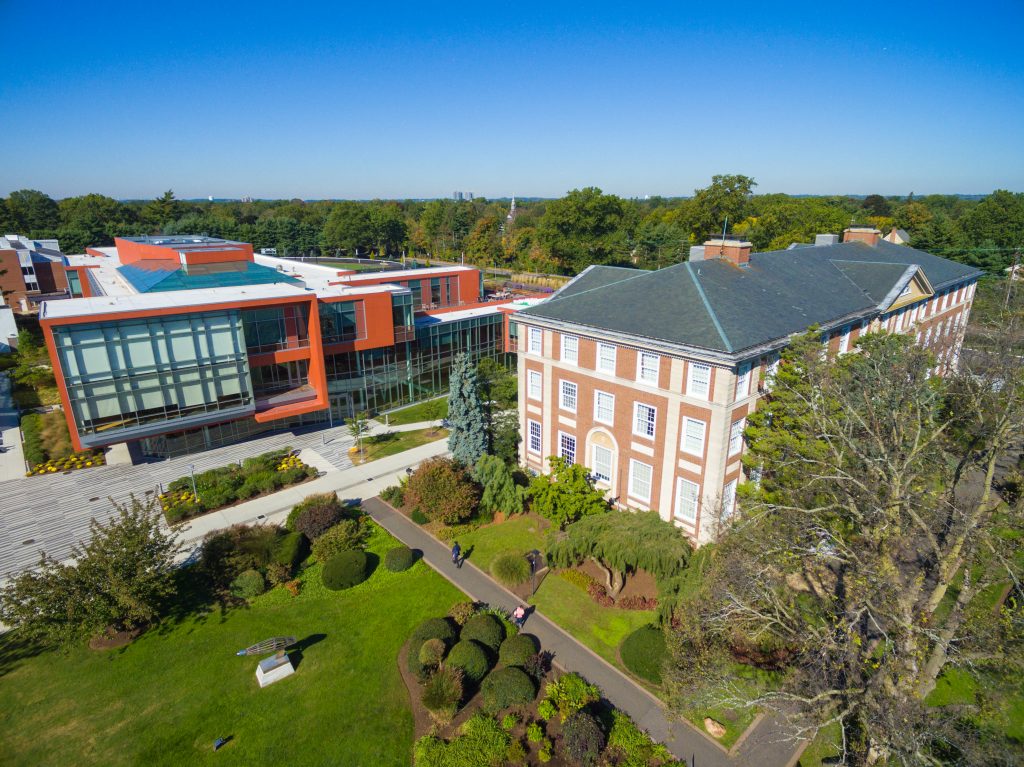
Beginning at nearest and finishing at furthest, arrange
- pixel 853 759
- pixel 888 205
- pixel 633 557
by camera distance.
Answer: pixel 853 759
pixel 633 557
pixel 888 205

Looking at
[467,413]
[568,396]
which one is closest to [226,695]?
[467,413]

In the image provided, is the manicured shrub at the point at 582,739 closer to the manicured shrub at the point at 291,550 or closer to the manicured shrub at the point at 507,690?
the manicured shrub at the point at 507,690

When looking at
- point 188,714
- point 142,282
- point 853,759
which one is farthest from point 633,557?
point 142,282

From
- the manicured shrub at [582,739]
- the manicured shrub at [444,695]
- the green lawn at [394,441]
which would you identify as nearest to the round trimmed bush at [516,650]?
the manicured shrub at [444,695]

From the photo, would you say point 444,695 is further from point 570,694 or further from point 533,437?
point 533,437

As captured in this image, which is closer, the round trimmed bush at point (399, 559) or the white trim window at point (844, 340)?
the round trimmed bush at point (399, 559)

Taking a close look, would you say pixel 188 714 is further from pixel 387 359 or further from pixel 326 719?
pixel 387 359
